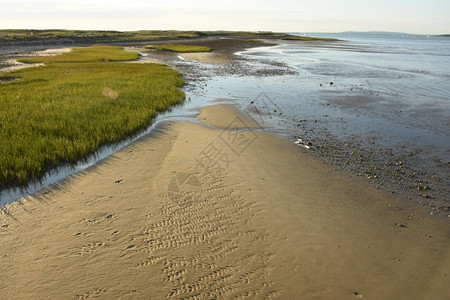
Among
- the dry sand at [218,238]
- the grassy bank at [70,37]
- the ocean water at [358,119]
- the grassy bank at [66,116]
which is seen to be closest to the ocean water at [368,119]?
the ocean water at [358,119]

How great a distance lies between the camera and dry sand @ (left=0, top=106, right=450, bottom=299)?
16.1 feet

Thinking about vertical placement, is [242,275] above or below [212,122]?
below

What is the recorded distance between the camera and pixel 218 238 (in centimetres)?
609

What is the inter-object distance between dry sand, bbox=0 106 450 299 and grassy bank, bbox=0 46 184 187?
4.79 ft

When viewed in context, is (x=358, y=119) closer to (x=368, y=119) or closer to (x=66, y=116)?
(x=368, y=119)

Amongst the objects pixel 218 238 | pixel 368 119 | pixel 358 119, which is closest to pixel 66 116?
pixel 218 238

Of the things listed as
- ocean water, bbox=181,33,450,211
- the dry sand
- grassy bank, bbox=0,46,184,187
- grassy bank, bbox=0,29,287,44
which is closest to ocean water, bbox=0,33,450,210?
ocean water, bbox=181,33,450,211

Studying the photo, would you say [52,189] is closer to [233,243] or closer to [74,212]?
[74,212]

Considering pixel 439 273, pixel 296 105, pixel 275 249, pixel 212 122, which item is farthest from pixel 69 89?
pixel 439 273

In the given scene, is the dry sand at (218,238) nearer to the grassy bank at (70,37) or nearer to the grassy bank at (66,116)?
the grassy bank at (66,116)

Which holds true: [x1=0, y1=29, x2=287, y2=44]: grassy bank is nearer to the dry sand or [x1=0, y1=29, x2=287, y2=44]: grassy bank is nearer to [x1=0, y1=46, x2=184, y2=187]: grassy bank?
[x1=0, y1=46, x2=184, y2=187]: grassy bank

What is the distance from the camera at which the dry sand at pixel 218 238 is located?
4922 millimetres

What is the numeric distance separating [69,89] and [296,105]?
1469 cm

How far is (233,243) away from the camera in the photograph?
5953 millimetres
